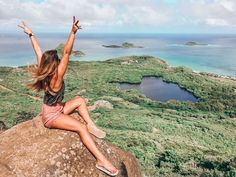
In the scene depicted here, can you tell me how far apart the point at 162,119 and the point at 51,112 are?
95.1 ft

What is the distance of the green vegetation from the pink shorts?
9572 millimetres

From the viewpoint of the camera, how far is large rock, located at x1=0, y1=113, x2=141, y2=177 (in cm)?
693

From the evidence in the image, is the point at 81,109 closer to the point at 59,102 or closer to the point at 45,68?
the point at 59,102

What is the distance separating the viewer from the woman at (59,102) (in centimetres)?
659

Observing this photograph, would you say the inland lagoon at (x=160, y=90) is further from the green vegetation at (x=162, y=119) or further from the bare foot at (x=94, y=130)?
the bare foot at (x=94, y=130)

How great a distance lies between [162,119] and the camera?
35531 mm

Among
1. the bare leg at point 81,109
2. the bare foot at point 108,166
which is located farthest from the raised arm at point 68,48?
the bare foot at point 108,166

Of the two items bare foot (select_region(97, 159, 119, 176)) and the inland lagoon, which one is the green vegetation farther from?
bare foot (select_region(97, 159, 119, 176))

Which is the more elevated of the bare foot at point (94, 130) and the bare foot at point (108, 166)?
the bare foot at point (94, 130)

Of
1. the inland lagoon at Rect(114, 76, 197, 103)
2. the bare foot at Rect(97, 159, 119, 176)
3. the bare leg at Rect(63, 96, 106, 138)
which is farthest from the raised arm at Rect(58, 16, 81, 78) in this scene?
the inland lagoon at Rect(114, 76, 197, 103)

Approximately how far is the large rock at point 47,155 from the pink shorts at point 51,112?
0.33 meters

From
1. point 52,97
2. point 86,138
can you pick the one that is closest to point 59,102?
point 52,97

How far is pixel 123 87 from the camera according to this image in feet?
206

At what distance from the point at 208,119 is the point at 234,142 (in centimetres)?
889
